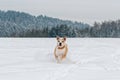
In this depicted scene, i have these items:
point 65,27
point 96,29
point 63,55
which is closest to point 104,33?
point 96,29

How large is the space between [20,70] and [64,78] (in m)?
1.47

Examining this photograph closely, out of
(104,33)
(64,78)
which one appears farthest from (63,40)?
(104,33)

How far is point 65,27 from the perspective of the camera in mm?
68000

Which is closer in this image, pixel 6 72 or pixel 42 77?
pixel 42 77

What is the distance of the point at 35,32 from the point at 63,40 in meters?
61.7

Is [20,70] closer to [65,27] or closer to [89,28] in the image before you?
[65,27]

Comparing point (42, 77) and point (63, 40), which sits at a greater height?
point (63, 40)

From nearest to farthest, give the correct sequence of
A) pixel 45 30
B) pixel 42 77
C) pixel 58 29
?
1. pixel 42 77
2. pixel 58 29
3. pixel 45 30

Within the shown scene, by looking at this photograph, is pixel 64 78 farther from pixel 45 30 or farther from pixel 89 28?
pixel 89 28

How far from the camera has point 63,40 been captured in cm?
1116

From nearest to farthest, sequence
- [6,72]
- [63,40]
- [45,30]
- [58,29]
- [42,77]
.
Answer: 1. [42,77]
2. [6,72]
3. [63,40]
4. [58,29]
5. [45,30]

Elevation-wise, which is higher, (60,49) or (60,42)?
(60,42)

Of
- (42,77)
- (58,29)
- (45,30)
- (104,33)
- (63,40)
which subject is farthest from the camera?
(104,33)

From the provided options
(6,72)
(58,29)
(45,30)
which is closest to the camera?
(6,72)
